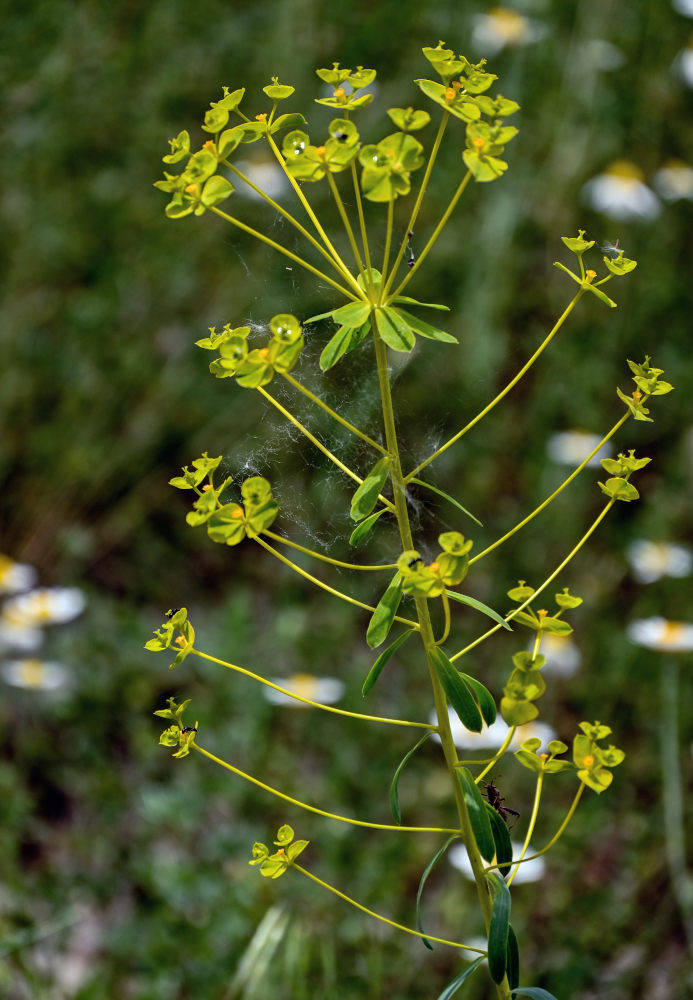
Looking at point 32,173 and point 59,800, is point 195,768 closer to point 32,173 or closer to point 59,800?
point 59,800

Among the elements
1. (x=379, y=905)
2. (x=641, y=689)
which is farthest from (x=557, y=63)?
(x=379, y=905)

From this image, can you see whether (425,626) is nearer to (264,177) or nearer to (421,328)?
(421,328)

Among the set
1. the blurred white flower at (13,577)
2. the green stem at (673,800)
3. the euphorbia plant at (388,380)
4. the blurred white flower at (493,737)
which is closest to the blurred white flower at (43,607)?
the blurred white flower at (13,577)

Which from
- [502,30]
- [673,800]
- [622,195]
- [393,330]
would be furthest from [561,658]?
[502,30]

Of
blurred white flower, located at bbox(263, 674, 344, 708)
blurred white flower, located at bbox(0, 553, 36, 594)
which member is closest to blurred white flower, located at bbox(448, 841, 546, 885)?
blurred white flower, located at bbox(263, 674, 344, 708)

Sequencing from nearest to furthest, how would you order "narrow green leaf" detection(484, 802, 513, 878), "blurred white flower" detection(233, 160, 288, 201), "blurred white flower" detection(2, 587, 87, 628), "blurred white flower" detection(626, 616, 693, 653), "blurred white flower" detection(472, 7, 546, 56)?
"narrow green leaf" detection(484, 802, 513, 878) → "blurred white flower" detection(626, 616, 693, 653) → "blurred white flower" detection(2, 587, 87, 628) → "blurred white flower" detection(233, 160, 288, 201) → "blurred white flower" detection(472, 7, 546, 56)

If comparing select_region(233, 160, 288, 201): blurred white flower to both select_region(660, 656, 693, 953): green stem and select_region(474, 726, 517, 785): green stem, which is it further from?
select_region(474, 726, 517, 785): green stem
